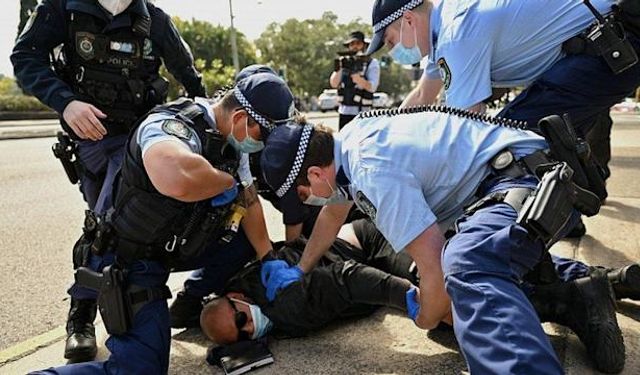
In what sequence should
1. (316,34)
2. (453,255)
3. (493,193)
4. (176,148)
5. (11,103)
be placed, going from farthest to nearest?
(316,34) < (11,103) < (176,148) < (493,193) < (453,255)

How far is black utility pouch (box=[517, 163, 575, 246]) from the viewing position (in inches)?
59.2

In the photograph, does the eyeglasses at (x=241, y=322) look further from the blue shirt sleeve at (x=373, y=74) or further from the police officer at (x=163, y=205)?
the blue shirt sleeve at (x=373, y=74)

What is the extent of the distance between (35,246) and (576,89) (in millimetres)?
3570

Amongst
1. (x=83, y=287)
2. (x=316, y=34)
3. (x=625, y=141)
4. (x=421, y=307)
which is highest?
(x=421, y=307)

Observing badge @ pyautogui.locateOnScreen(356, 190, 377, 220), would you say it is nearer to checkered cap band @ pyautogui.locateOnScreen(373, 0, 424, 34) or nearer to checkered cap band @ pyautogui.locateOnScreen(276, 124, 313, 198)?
checkered cap band @ pyautogui.locateOnScreen(276, 124, 313, 198)

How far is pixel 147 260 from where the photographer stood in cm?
227

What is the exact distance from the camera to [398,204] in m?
1.66

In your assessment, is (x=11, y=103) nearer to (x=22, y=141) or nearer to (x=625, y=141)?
(x=22, y=141)

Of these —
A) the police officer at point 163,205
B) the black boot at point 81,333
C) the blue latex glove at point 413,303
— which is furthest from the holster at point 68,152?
the blue latex glove at point 413,303

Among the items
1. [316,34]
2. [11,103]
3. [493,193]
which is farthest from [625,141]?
[316,34]

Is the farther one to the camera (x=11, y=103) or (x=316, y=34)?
(x=316, y=34)

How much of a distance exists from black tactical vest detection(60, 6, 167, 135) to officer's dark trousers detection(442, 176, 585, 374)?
1.81 m

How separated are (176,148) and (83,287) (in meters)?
0.76

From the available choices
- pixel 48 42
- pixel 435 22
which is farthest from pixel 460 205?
pixel 48 42
